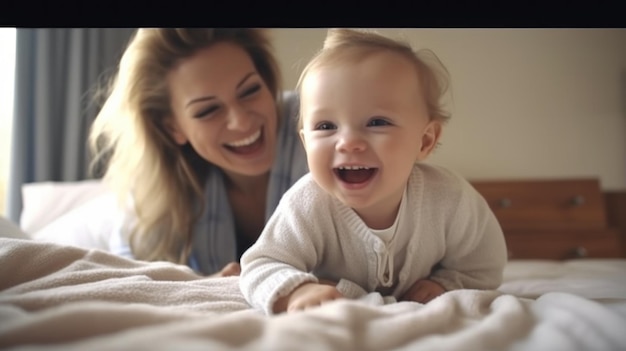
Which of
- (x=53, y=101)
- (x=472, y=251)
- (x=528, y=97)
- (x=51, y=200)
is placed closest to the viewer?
(x=472, y=251)

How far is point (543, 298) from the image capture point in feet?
2.14

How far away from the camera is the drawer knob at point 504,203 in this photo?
184 cm

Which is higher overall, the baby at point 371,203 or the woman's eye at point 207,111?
the woman's eye at point 207,111

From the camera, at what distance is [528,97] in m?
1.38

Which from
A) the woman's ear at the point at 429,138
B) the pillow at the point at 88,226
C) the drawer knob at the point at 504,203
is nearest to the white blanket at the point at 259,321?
the woman's ear at the point at 429,138

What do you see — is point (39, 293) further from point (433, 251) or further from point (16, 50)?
point (16, 50)

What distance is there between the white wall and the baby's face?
62mm

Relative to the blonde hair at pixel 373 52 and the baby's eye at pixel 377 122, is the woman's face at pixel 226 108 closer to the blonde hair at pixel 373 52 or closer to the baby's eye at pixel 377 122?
the blonde hair at pixel 373 52

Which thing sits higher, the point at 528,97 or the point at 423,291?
the point at 528,97

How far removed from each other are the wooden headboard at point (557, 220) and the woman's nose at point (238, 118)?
3.40ft

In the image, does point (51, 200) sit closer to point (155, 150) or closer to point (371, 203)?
point (155, 150)

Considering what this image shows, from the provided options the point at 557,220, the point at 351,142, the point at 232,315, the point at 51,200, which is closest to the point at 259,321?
the point at 232,315

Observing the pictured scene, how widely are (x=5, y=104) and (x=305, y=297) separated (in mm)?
1746

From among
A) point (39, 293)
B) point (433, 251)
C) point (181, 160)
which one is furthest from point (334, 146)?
point (181, 160)
